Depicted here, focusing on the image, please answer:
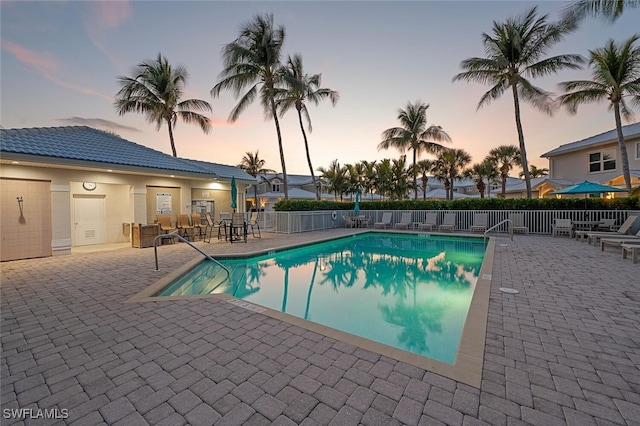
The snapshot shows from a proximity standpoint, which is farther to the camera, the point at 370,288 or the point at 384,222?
the point at 384,222

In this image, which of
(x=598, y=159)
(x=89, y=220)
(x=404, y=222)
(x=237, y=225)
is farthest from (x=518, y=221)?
(x=89, y=220)

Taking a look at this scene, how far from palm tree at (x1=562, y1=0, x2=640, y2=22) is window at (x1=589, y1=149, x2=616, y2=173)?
578 inches

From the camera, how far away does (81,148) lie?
30.4ft

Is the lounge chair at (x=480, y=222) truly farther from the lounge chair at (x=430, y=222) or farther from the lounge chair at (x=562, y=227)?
the lounge chair at (x=562, y=227)

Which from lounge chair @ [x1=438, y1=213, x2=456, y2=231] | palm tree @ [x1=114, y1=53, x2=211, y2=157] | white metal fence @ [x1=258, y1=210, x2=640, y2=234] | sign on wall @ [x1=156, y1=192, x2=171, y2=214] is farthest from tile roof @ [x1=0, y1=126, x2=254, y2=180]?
lounge chair @ [x1=438, y1=213, x2=456, y2=231]

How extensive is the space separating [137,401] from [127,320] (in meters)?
1.92

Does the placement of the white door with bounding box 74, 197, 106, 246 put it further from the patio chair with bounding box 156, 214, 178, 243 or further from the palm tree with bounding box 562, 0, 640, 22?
the palm tree with bounding box 562, 0, 640, 22

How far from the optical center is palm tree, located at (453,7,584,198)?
1443cm

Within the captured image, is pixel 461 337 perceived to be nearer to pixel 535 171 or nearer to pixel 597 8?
pixel 597 8

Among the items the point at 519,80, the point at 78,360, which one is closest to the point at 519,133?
the point at 519,80

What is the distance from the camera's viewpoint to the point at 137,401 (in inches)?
81.1

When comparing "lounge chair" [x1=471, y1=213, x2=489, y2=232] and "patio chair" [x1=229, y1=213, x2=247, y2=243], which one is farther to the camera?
"lounge chair" [x1=471, y1=213, x2=489, y2=232]

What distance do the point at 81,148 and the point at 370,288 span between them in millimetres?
10614

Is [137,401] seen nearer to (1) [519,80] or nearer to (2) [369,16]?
(2) [369,16]
